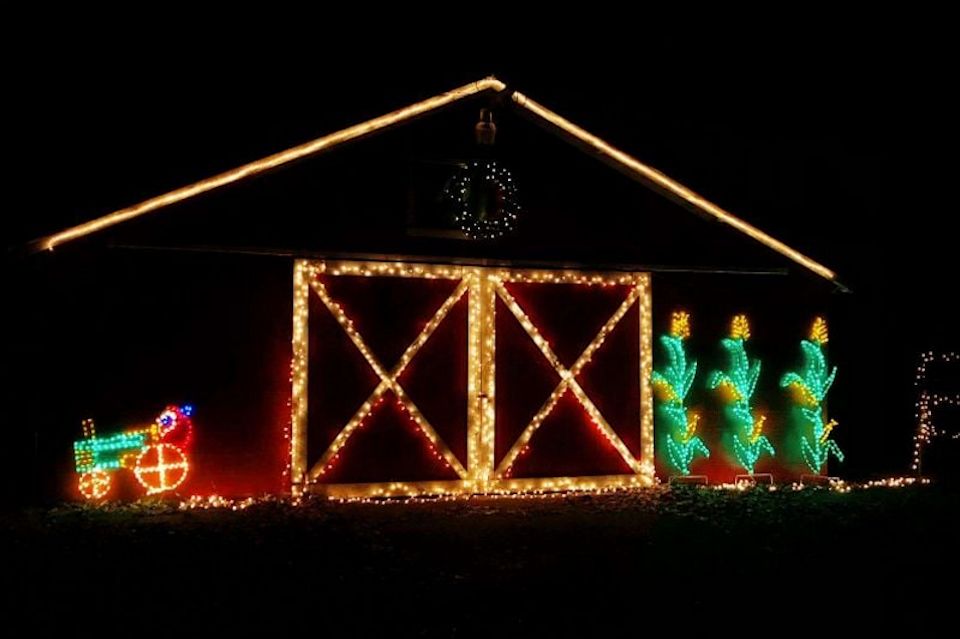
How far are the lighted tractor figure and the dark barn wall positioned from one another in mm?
90

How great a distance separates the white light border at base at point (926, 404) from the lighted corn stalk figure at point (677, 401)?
3657 millimetres

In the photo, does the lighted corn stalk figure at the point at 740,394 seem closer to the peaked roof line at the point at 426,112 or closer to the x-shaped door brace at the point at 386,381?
A: the peaked roof line at the point at 426,112

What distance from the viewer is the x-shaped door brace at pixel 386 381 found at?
998 cm

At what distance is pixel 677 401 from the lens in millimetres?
11250

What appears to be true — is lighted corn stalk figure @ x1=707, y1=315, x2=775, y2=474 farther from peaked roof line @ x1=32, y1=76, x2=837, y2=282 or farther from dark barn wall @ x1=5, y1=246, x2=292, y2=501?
dark barn wall @ x1=5, y1=246, x2=292, y2=501

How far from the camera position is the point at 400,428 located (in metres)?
10.3

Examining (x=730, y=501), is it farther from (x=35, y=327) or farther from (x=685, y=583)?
(x=35, y=327)

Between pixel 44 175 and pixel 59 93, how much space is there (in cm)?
264

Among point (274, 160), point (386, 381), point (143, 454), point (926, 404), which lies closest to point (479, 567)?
point (386, 381)

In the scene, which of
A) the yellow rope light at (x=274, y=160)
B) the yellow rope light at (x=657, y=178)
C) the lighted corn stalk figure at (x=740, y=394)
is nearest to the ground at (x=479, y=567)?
the lighted corn stalk figure at (x=740, y=394)

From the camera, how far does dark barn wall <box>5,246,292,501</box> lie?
9.33 metres

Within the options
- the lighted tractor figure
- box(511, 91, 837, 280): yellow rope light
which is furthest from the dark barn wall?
box(511, 91, 837, 280): yellow rope light

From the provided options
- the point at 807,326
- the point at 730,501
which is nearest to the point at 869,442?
the point at 807,326

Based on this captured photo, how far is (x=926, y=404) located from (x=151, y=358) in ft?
32.6
